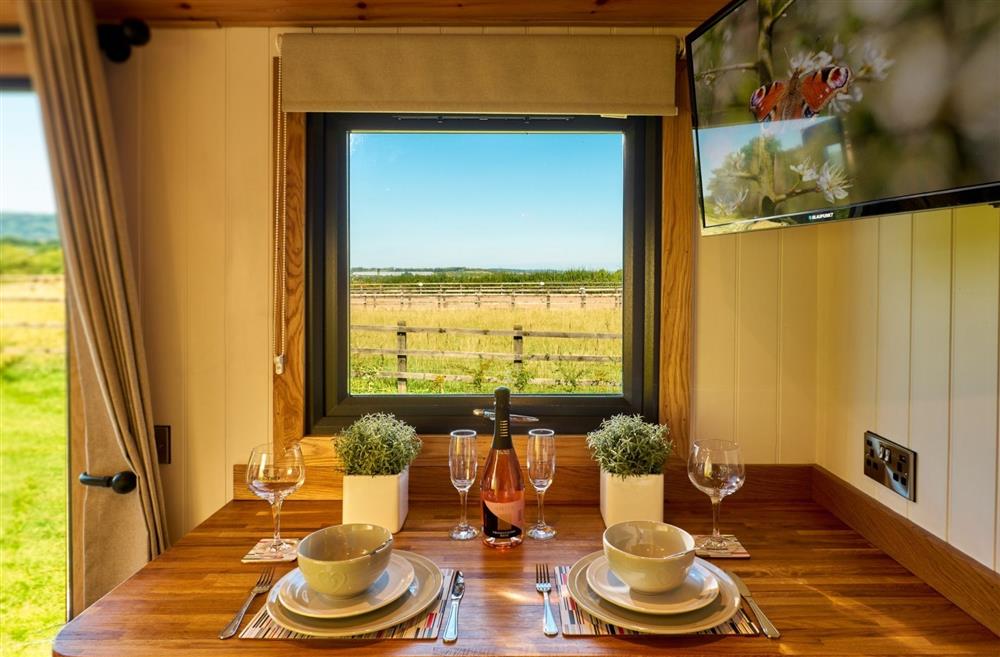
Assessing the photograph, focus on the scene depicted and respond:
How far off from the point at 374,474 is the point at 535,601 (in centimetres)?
47

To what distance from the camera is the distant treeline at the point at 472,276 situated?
167 centimetres

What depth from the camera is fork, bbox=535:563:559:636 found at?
94cm

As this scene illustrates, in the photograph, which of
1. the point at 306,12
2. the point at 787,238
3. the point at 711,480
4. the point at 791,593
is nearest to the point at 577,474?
the point at 711,480

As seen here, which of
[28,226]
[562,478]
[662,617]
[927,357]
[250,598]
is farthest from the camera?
[562,478]

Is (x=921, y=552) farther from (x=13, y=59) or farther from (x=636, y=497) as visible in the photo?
(x=13, y=59)

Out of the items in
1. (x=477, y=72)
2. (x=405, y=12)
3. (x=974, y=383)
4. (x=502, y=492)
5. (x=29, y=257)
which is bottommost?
(x=502, y=492)

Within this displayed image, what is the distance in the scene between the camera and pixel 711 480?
4.01 feet

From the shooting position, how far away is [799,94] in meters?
1.07

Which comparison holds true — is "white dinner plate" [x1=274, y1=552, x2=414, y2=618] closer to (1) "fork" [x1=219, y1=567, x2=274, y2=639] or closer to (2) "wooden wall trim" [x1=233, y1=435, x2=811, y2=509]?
(1) "fork" [x1=219, y1=567, x2=274, y2=639]

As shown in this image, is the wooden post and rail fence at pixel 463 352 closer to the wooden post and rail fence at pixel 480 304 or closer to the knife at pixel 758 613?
the wooden post and rail fence at pixel 480 304

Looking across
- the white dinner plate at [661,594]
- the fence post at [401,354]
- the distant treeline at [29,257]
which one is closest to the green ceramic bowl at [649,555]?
the white dinner plate at [661,594]

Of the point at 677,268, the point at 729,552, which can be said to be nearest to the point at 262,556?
the point at 729,552

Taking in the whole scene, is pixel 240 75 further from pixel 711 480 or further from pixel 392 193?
pixel 711 480

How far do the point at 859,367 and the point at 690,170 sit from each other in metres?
0.62
